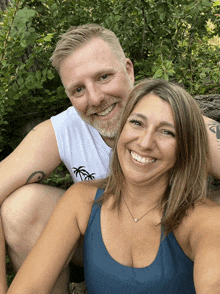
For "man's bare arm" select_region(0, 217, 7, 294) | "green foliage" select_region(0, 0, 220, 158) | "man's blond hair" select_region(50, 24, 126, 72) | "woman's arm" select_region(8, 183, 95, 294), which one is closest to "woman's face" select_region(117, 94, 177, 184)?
"woman's arm" select_region(8, 183, 95, 294)

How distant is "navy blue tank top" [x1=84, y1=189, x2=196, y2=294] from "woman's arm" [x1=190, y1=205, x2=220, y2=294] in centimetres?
11

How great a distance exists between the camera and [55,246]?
5.98 feet

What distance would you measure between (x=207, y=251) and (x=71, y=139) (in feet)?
4.54

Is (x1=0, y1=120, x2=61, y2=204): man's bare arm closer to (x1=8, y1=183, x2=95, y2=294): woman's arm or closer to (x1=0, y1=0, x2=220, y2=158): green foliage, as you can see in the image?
(x1=8, y1=183, x2=95, y2=294): woman's arm

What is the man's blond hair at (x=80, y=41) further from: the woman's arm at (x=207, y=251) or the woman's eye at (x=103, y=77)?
the woman's arm at (x=207, y=251)

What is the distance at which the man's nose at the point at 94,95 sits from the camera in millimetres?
2363

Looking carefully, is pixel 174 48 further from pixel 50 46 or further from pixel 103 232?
pixel 103 232

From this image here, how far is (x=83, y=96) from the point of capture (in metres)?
2.46

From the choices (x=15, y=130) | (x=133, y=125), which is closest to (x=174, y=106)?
(x=133, y=125)

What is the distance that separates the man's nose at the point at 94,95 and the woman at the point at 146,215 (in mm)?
486

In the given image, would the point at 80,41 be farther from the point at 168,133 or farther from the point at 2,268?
the point at 2,268

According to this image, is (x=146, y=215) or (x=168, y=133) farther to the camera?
(x=146, y=215)

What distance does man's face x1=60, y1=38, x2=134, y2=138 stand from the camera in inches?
93.8

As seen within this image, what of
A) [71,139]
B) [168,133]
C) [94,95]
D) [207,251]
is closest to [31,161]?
[71,139]
